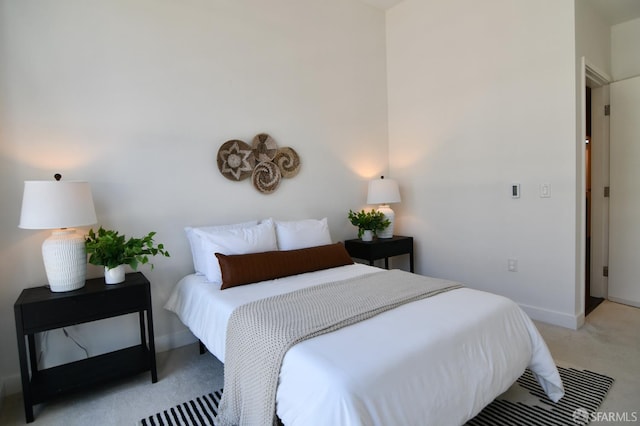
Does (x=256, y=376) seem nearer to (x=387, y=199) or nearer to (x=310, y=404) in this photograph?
(x=310, y=404)

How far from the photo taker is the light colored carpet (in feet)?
6.47

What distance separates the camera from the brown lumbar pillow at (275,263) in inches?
95.3

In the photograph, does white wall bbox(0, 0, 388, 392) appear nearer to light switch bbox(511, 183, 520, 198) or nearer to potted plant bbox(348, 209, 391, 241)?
potted plant bbox(348, 209, 391, 241)

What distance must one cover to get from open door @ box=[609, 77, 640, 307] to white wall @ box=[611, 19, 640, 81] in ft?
0.44

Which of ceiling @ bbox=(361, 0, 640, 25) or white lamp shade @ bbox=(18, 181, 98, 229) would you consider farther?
ceiling @ bbox=(361, 0, 640, 25)

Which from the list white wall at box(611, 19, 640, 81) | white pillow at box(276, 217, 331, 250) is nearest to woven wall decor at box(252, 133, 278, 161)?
white pillow at box(276, 217, 331, 250)

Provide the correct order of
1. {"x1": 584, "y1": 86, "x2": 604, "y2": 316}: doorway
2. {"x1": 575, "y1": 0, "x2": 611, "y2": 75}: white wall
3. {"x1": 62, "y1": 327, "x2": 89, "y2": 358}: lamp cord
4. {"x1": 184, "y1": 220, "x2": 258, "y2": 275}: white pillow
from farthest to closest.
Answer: {"x1": 584, "y1": 86, "x2": 604, "y2": 316}: doorway
{"x1": 575, "y1": 0, "x2": 611, "y2": 75}: white wall
{"x1": 184, "y1": 220, "x2": 258, "y2": 275}: white pillow
{"x1": 62, "y1": 327, "x2": 89, "y2": 358}: lamp cord

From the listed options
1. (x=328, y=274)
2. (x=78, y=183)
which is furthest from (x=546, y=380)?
(x=78, y=183)

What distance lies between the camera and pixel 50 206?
202cm

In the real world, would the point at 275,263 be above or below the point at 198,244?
below

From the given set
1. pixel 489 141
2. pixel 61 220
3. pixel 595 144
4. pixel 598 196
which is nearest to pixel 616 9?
pixel 595 144

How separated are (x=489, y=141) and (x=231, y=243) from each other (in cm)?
251

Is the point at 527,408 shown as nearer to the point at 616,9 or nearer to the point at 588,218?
the point at 588,218

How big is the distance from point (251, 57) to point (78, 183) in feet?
5.88
